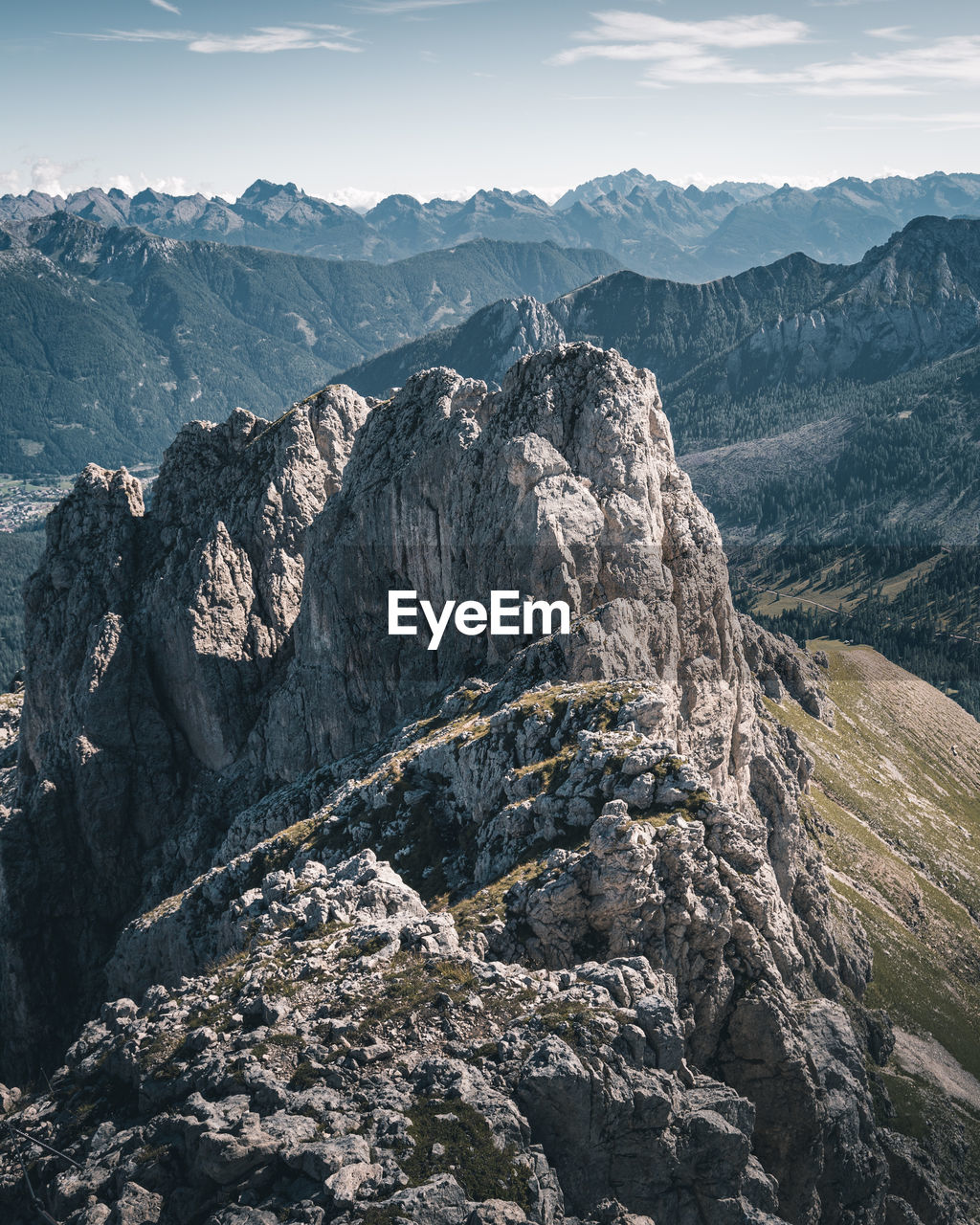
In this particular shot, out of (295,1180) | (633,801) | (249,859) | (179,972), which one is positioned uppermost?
(633,801)

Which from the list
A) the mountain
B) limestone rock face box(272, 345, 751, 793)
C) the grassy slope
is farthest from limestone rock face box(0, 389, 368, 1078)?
the grassy slope

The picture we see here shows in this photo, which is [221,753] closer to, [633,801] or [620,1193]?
[633,801]

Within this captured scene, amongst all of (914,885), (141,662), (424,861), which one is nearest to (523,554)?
(424,861)

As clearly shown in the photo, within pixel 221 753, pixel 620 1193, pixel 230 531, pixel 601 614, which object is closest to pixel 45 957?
pixel 221 753

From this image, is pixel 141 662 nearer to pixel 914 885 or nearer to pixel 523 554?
pixel 523 554

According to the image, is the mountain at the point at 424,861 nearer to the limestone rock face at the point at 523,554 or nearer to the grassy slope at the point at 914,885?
the limestone rock face at the point at 523,554

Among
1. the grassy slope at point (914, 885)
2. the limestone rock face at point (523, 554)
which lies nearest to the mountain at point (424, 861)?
the limestone rock face at point (523, 554)
